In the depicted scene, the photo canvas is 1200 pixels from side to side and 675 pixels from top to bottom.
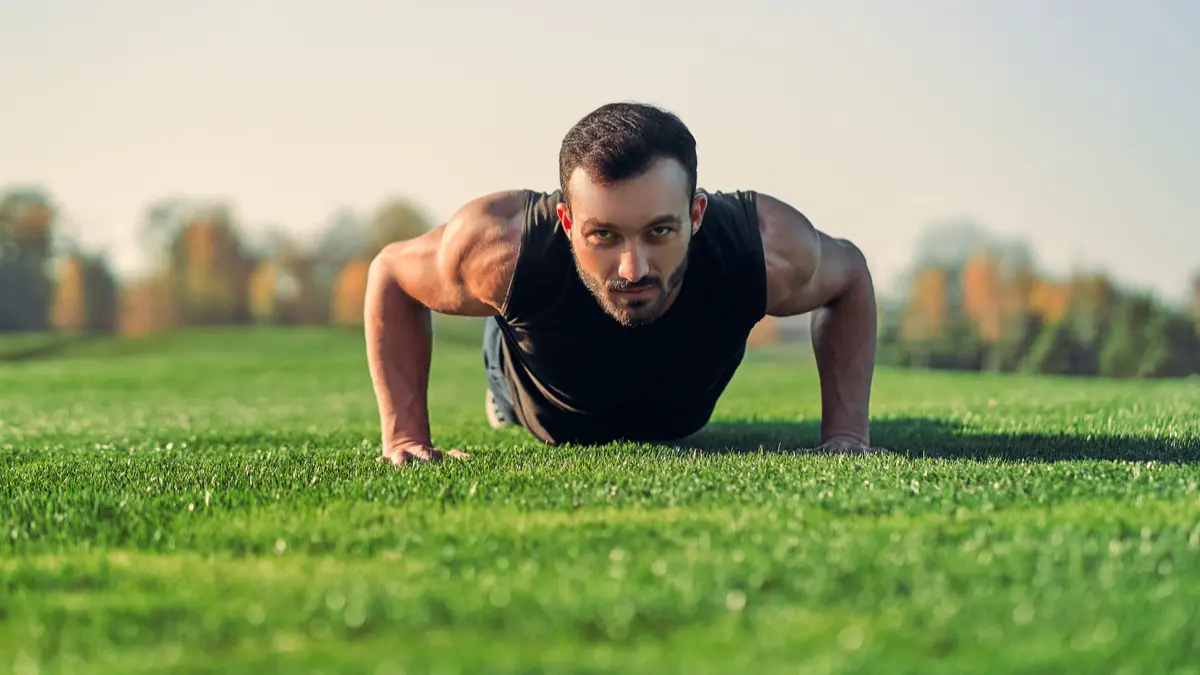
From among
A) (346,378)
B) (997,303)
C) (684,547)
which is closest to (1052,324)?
(997,303)

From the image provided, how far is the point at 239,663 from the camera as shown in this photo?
2.85 m

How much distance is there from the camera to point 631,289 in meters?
5.84

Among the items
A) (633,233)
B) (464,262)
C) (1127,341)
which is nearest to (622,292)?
(633,233)

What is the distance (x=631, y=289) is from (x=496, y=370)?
3160 mm

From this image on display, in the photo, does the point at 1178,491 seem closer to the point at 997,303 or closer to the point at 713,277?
the point at 713,277

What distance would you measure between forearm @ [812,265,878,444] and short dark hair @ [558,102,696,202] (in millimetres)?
1796

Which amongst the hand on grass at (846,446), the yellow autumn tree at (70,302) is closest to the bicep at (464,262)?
→ the hand on grass at (846,446)

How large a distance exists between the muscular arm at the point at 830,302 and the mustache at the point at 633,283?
99cm

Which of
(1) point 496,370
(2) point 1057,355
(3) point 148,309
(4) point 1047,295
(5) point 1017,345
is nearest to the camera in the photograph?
(1) point 496,370

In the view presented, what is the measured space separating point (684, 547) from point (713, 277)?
2740 millimetres

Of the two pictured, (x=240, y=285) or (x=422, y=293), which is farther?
(x=240, y=285)

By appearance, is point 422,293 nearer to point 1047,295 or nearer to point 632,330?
point 632,330

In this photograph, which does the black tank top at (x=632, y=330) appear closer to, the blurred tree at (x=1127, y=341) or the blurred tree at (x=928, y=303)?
the blurred tree at (x=1127, y=341)

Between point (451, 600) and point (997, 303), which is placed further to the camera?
point (997, 303)
